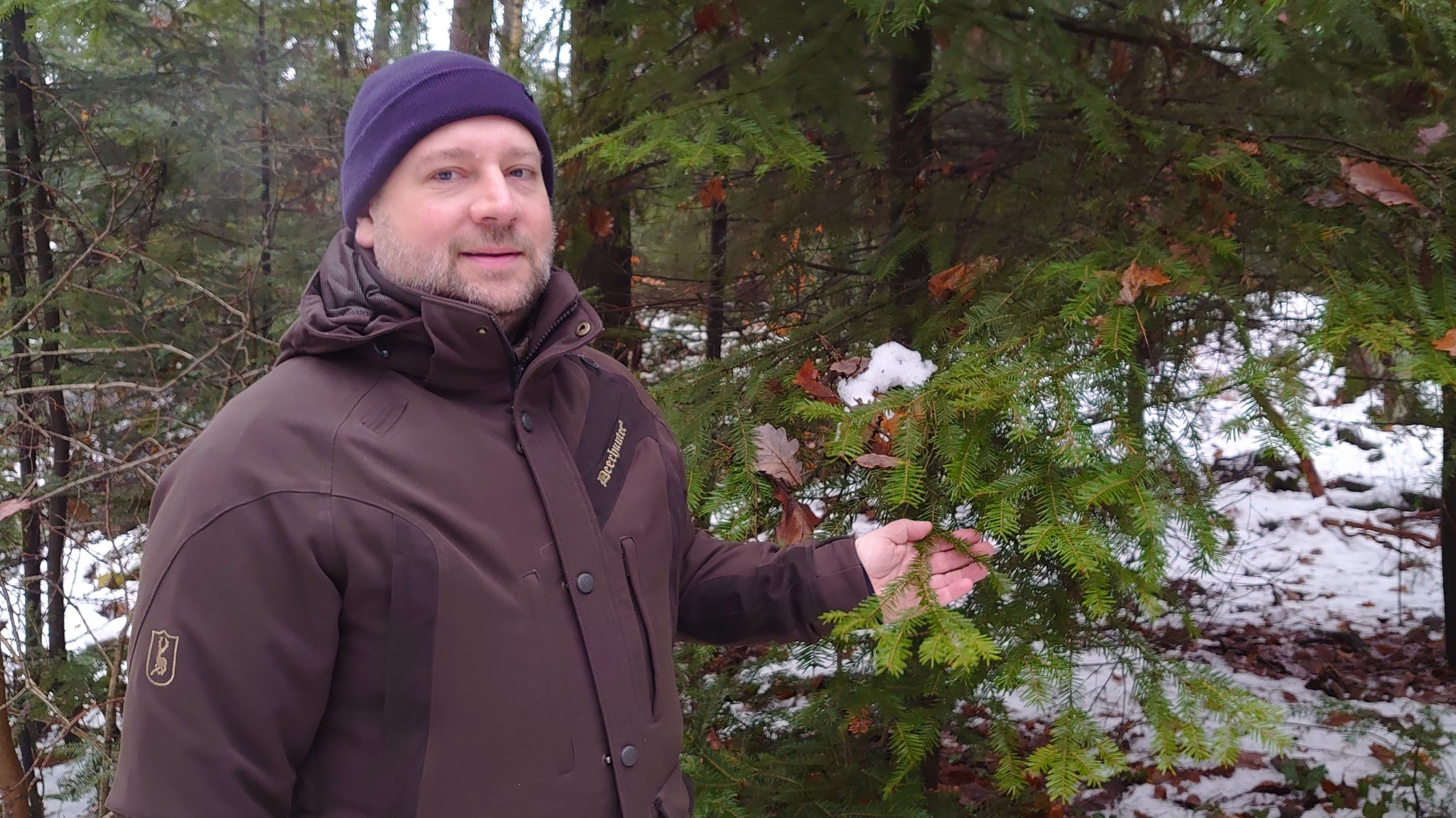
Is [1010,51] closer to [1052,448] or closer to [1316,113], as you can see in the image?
[1316,113]

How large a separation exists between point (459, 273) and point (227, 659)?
30.1 inches

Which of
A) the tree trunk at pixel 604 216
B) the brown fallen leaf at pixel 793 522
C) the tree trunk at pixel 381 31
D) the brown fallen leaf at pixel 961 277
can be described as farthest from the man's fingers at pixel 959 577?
the tree trunk at pixel 381 31

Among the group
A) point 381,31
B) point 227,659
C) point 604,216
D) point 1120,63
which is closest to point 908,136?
point 1120,63

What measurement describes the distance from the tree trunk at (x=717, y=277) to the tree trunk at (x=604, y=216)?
423 mm

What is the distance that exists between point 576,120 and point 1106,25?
2086 millimetres

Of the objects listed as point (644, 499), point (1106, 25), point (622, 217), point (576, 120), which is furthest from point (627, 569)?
point (622, 217)

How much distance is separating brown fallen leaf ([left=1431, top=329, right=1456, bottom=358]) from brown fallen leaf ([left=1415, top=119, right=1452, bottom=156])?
84 centimetres

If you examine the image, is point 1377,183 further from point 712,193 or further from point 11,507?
point 11,507

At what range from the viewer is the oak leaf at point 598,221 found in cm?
448

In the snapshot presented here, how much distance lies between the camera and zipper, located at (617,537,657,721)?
1901 millimetres

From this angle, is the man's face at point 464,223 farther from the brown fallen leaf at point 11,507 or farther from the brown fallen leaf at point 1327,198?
the brown fallen leaf at point 11,507

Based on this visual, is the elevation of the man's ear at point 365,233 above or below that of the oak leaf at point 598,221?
below

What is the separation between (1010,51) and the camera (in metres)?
2.97

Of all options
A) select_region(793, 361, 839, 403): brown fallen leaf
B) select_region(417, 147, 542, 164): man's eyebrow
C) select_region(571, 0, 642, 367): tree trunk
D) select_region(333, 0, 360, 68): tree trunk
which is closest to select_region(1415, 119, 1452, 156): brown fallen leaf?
select_region(793, 361, 839, 403): brown fallen leaf
